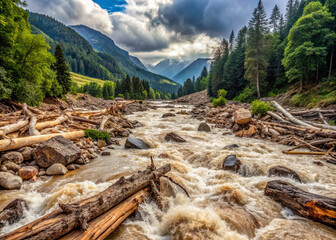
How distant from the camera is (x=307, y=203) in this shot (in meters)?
4.06

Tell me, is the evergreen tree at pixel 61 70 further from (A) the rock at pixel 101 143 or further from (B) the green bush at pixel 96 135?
(A) the rock at pixel 101 143

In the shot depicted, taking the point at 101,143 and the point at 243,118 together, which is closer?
the point at 101,143

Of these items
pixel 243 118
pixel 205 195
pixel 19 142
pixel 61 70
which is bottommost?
pixel 205 195

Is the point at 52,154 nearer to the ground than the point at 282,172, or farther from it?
farther from it

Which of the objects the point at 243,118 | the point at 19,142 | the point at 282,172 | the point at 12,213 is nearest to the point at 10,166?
the point at 19,142

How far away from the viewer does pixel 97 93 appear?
8775 cm

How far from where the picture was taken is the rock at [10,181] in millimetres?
5301

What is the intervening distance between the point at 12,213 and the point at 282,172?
9088 mm

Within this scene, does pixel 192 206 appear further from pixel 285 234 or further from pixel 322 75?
pixel 322 75

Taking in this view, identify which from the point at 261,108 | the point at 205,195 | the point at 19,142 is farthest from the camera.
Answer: the point at 261,108

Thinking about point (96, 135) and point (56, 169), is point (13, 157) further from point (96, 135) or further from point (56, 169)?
point (96, 135)

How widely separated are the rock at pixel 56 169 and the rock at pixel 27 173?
0.48 meters

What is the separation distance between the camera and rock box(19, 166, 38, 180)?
5.97 m

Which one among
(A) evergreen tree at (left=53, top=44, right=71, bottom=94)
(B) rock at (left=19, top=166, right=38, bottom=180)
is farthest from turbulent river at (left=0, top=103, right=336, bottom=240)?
(A) evergreen tree at (left=53, top=44, right=71, bottom=94)
